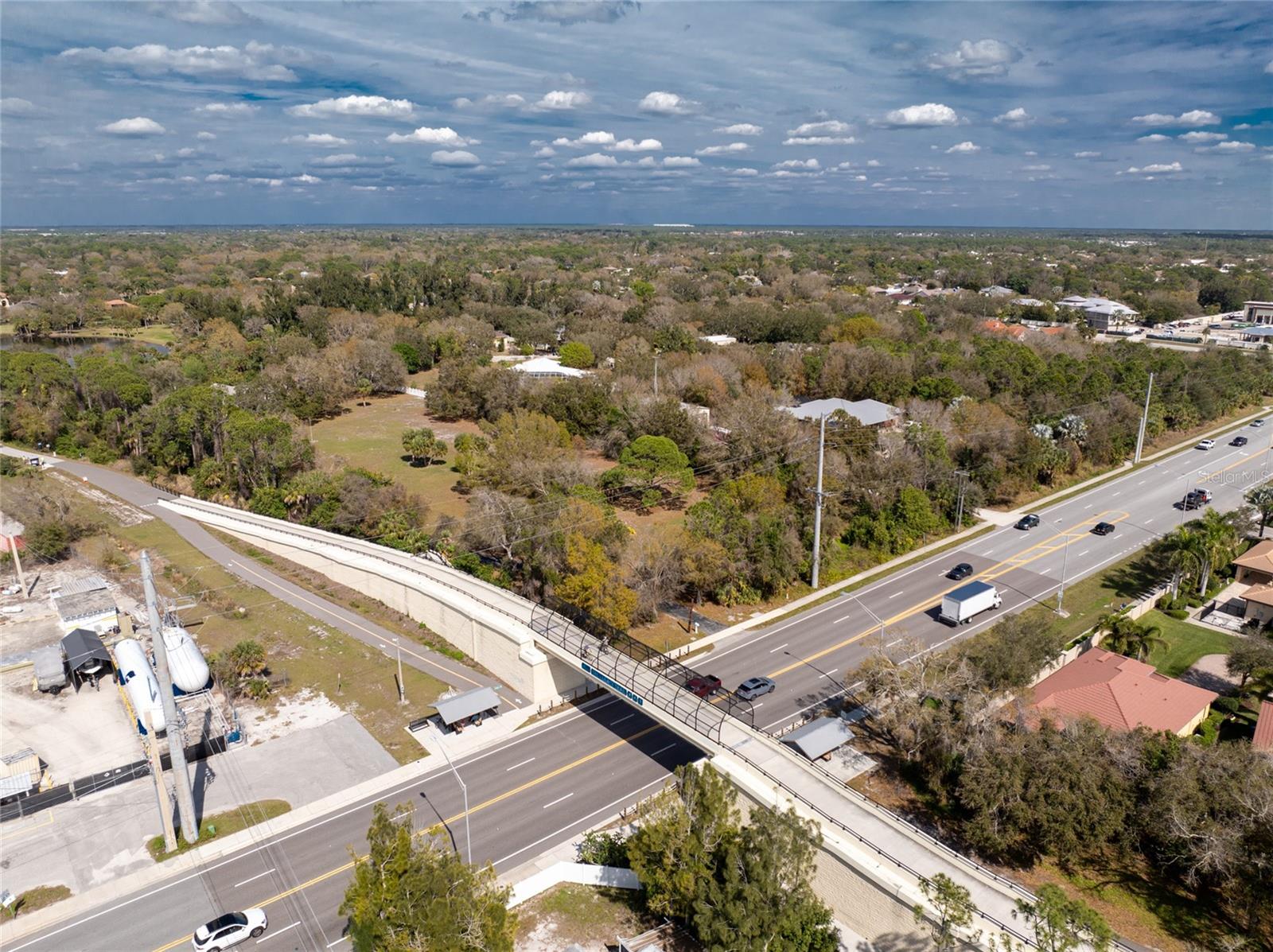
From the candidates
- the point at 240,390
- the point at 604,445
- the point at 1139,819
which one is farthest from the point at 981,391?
the point at 240,390

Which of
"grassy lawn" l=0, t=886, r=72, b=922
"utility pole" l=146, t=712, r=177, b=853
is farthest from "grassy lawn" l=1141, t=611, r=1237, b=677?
"grassy lawn" l=0, t=886, r=72, b=922

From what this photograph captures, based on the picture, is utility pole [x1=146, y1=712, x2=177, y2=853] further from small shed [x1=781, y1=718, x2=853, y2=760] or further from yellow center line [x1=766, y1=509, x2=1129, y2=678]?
yellow center line [x1=766, y1=509, x2=1129, y2=678]

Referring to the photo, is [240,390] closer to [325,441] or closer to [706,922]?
[325,441]

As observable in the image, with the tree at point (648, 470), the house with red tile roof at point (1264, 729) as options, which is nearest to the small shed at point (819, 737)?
the house with red tile roof at point (1264, 729)

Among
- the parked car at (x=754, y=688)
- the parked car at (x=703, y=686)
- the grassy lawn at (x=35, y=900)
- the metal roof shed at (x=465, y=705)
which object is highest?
the parked car at (x=703, y=686)

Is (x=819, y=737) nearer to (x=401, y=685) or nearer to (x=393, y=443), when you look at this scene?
(x=401, y=685)

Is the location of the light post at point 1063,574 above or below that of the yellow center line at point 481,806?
above

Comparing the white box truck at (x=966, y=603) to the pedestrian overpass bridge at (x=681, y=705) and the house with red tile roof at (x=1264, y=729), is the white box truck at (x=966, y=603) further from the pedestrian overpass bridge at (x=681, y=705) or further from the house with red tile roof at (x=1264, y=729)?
the pedestrian overpass bridge at (x=681, y=705)
